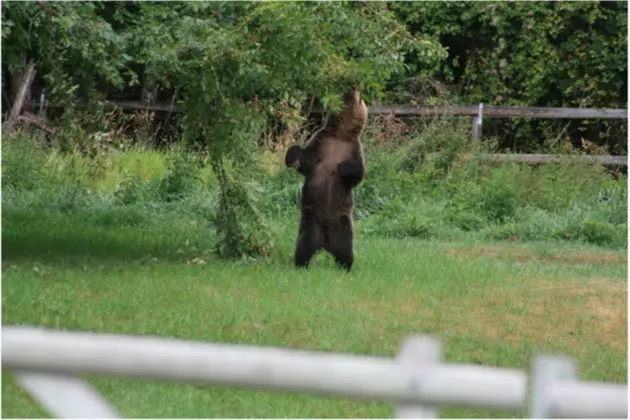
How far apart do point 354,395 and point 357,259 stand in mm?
8672

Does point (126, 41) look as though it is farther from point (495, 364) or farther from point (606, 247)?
point (606, 247)

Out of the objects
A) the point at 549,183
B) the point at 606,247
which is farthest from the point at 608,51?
the point at 606,247

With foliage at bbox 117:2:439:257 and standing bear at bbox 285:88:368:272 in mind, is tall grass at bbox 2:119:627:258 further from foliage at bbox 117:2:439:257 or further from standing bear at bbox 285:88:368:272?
standing bear at bbox 285:88:368:272

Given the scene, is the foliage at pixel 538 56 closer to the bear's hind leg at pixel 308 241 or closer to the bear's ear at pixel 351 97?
the bear's ear at pixel 351 97

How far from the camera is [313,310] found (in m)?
8.37

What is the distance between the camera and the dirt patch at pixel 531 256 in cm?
1245

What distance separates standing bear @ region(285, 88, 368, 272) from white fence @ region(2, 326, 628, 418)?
24.5ft

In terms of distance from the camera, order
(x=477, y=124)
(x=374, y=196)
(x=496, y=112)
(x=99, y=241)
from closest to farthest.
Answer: (x=99, y=241), (x=374, y=196), (x=477, y=124), (x=496, y=112)

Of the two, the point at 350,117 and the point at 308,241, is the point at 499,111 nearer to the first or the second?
the point at 350,117

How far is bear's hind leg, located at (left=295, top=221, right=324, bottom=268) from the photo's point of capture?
10.3 metres

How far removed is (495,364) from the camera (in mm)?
7340

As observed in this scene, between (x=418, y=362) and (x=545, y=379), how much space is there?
12.0 inches

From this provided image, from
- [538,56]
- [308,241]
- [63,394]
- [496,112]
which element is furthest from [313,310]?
[538,56]

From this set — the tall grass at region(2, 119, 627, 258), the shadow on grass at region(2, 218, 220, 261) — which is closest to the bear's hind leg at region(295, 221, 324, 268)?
the shadow on grass at region(2, 218, 220, 261)
